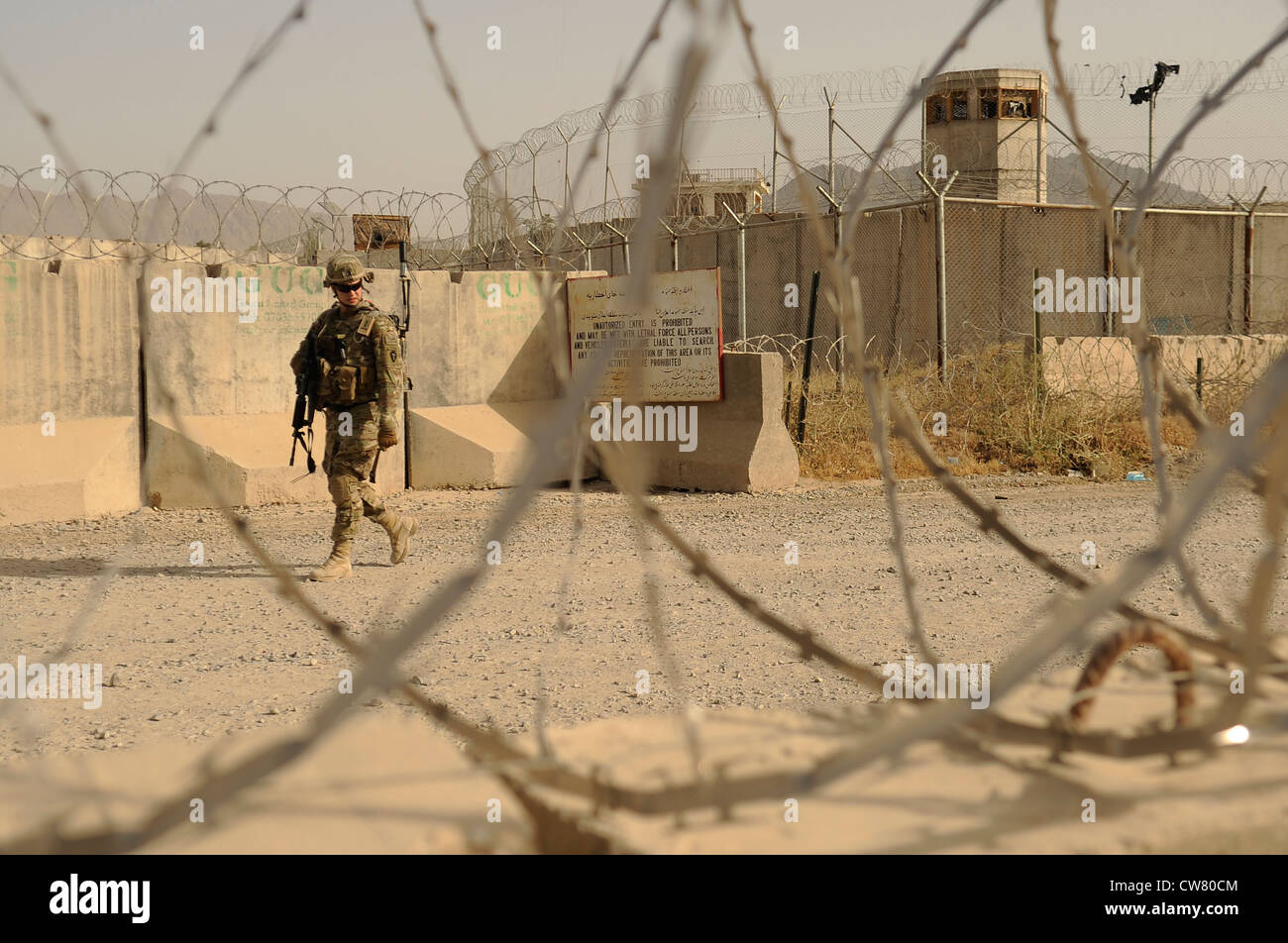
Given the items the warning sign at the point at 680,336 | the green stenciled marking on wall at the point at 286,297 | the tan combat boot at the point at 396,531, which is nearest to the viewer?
the tan combat boot at the point at 396,531

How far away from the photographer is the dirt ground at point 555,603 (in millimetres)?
3982

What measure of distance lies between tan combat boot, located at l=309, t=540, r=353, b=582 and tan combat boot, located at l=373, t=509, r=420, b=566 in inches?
11.0

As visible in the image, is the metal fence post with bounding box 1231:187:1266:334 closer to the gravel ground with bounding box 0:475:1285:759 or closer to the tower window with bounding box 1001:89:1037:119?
the gravel ground with bounding box 0:475:1285:759

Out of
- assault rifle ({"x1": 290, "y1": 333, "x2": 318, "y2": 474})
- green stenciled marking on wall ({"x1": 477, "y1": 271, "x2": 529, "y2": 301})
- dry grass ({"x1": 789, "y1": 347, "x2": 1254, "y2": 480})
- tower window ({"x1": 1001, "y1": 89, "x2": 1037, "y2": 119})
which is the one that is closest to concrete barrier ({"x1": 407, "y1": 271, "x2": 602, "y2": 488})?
green stenciled marking on wall ({"x1": 477, "y1": 271, "x2": 529, "y2": 301})

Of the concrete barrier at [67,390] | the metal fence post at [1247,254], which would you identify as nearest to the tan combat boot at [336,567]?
the concrete barrier at [67,390]

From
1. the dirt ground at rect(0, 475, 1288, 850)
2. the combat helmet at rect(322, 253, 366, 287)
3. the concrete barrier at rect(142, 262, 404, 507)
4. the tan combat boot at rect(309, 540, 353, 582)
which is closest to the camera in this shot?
the dirt ground at rect(0, 475, 1288, 850)

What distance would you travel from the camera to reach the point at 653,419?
32.4 feet

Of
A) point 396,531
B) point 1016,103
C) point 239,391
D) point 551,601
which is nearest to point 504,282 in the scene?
point 239,391

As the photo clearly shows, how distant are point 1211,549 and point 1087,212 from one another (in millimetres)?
10062

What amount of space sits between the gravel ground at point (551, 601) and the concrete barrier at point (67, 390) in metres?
0.30

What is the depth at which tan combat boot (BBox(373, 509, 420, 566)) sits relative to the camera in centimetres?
672

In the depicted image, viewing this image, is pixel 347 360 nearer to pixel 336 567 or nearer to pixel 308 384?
pixel 308 384

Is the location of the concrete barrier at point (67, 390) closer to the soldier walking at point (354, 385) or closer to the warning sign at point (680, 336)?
the soldier walking at point (354, 385)

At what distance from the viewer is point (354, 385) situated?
6.61m
